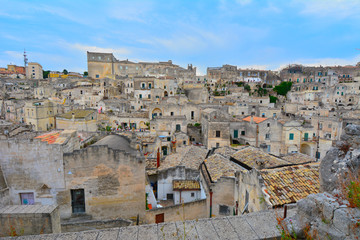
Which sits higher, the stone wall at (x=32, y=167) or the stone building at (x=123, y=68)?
the stone building at (x=123, y=68)

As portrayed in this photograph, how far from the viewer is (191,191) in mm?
13719

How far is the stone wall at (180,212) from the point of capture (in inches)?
409

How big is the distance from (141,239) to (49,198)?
752cm

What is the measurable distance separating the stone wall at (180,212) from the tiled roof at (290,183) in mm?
4433

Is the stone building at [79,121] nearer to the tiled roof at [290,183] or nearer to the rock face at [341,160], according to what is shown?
the tiled roof at [290,183]

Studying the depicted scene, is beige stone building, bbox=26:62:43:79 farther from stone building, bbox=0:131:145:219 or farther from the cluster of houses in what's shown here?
stone building, bbox=0:131:145:219

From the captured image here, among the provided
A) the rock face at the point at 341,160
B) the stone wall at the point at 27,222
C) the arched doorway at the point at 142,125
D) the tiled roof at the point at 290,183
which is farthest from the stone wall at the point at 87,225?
the arched doorway at the point at 142,125

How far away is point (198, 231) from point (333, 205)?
2.15 meters

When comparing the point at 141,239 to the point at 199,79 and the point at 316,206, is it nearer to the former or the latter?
the point at 316,206

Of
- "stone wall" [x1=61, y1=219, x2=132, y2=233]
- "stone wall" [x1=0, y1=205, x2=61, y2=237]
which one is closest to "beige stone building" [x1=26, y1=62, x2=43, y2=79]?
"stone wall" [x1=61, y1=219, x2=132, y2=233]

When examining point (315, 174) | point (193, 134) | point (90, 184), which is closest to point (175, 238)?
point (90, 184)

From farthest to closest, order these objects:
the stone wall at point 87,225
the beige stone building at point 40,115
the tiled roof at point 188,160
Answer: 1. the beige stone building at point 40,115
2. the tiled roof at point 188,160
3. the stone wall at point 87,225

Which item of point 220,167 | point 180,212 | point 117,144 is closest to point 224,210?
point 180,212

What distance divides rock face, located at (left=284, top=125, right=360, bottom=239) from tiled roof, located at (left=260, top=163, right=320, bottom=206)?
3423mm
